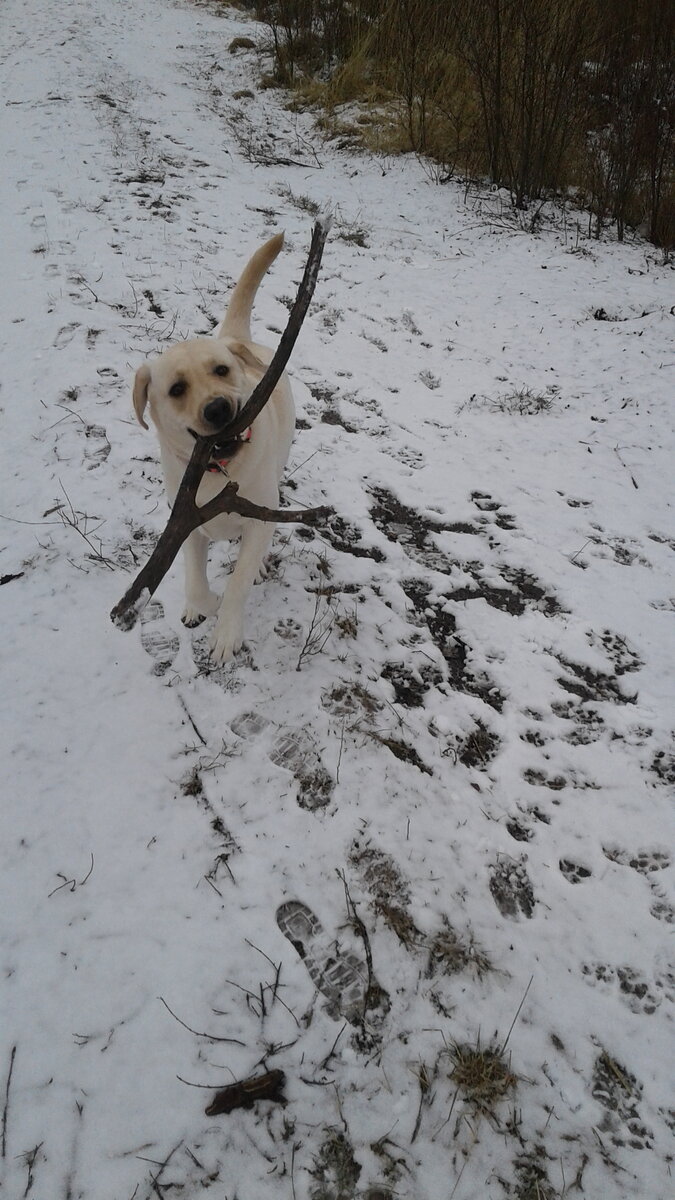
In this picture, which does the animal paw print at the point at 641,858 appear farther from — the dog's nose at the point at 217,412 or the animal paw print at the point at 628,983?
the dog's nose at the point at 217,412

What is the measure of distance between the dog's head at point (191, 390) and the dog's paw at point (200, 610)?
583 mm

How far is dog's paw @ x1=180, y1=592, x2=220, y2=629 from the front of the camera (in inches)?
90.8

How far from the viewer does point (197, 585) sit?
89.7 inches

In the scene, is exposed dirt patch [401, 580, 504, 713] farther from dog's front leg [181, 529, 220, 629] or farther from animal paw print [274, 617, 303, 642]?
dog's front leg [181, 529, 220, 629]

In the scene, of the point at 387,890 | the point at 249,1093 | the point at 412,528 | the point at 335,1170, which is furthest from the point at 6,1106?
the point at 412,528

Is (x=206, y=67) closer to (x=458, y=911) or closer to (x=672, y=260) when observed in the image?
(x=672, y=260)

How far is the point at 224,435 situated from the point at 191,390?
0.65 feet

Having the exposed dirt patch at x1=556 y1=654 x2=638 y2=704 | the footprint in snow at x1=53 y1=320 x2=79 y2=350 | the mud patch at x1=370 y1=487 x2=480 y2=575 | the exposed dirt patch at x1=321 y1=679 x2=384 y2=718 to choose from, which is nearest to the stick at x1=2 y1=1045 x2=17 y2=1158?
the exposed dirt patch at x1=321 y1=679 x2=384 y2=718

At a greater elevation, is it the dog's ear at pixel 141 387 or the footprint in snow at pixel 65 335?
the dog's ear at pixel 141 387

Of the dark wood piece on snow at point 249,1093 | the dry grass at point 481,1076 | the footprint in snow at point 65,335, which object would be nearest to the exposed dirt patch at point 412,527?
the dry grass at point 481,1076

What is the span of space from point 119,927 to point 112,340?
11.7 ft

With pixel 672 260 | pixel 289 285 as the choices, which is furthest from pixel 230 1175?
pixel 672 260

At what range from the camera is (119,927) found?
60.8 inches

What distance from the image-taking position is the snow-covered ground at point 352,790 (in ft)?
4.33
